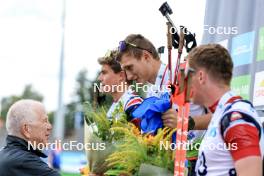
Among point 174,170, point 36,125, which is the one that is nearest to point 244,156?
point 174,170

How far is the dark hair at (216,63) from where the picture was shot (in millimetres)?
2525

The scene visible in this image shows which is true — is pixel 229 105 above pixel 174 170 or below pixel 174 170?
above

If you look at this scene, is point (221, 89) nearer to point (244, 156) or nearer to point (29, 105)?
point (244, 156)

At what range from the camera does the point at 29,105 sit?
3.76 metres

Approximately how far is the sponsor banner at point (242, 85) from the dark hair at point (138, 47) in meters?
0.69

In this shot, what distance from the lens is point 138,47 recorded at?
3.65m

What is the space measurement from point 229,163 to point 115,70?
1821 millimetres

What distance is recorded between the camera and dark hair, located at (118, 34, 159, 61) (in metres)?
3.64

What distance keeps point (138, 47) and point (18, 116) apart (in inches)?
32.9
